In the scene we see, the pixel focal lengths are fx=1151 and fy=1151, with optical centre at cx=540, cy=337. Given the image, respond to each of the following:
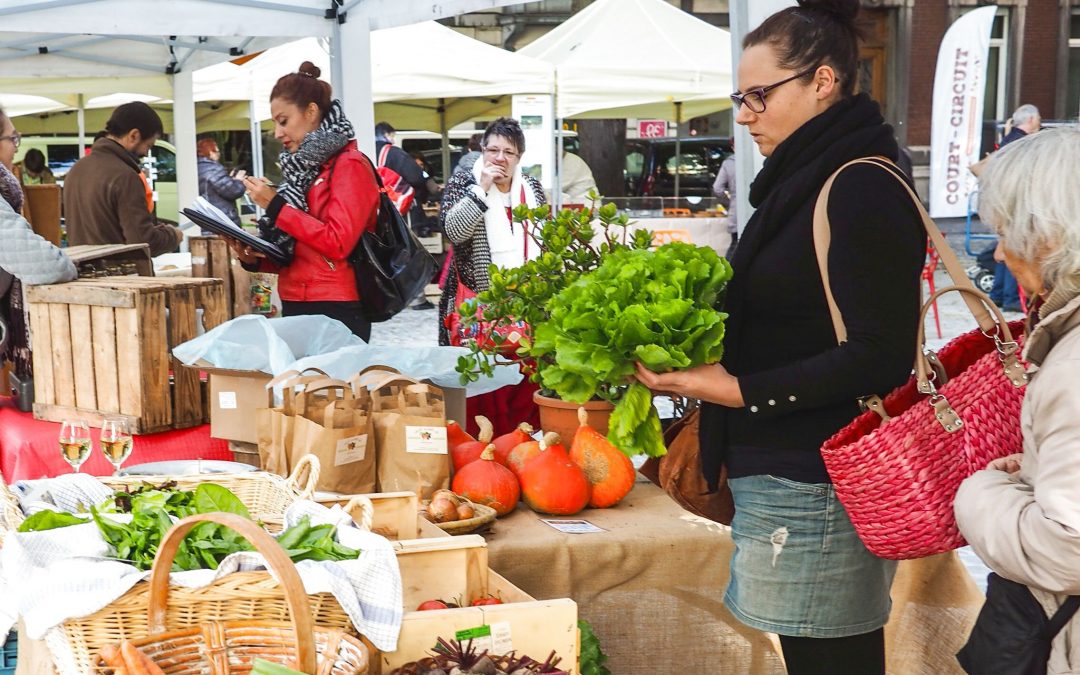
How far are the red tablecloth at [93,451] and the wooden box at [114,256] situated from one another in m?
0.59

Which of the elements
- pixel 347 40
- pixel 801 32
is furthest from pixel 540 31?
pixel 801 32

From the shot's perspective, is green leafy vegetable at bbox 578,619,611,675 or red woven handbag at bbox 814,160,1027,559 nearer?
red woven handbag at bbox 814,160,1027,559

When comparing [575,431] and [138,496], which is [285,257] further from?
[138,496]

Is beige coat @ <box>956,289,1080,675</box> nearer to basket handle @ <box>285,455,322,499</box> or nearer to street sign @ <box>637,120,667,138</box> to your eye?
basket handle @ <box>285,455,322,499</box>

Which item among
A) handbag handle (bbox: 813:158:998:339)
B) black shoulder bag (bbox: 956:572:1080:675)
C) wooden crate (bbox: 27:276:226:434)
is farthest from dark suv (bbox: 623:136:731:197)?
black shoulder bag (bbox: 956:572:1080:675)

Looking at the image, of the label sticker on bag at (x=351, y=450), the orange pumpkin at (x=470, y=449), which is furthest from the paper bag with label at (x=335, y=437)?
the orange pumpkin at (x=470, y=449)

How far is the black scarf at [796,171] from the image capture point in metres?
2.02

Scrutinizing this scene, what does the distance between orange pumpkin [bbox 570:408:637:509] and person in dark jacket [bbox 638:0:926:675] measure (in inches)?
29.7

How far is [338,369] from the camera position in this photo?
11.1ft

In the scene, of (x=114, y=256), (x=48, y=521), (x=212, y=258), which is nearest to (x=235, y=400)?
(x=114, y=256)

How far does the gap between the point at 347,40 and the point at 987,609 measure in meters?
4.59

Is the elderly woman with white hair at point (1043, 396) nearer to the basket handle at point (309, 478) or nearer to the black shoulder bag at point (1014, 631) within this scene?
the black shoulder bag at point (1014, 631)

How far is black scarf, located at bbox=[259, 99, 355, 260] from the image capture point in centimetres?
407

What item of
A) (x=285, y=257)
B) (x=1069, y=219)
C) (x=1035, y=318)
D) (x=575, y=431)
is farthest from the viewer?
(x=285, y=257)
